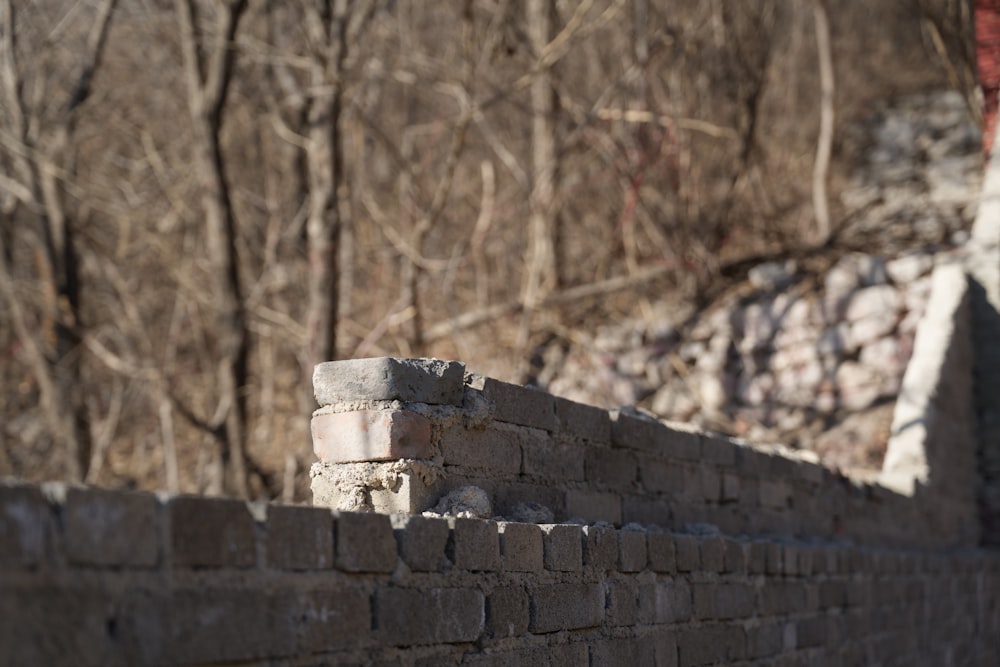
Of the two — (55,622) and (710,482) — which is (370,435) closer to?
(55,622)

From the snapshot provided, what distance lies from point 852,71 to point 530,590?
52.9 ft

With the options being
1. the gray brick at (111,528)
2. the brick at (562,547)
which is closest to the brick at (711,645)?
the brick at (562,547)

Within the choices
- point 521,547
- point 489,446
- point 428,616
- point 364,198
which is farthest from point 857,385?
point 428,616

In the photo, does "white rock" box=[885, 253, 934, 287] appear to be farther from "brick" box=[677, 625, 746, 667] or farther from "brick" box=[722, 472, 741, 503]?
"brick" box=[677, 625, 746, 667]

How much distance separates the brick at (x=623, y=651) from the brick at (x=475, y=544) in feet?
2.36

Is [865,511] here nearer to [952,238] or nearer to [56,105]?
[952,238]

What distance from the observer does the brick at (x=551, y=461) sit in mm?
4207

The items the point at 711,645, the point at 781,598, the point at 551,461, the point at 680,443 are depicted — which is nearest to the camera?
the point at 551,461

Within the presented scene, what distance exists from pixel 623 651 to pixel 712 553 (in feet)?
3.09

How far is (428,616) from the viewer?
3.09 m

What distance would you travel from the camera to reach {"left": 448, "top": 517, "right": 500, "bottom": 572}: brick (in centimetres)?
322

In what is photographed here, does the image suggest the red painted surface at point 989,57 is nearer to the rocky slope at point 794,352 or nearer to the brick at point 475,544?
the rocky slope at point 794,352

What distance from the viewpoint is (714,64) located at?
1373 cm

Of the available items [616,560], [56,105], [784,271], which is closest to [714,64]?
[784,271]
